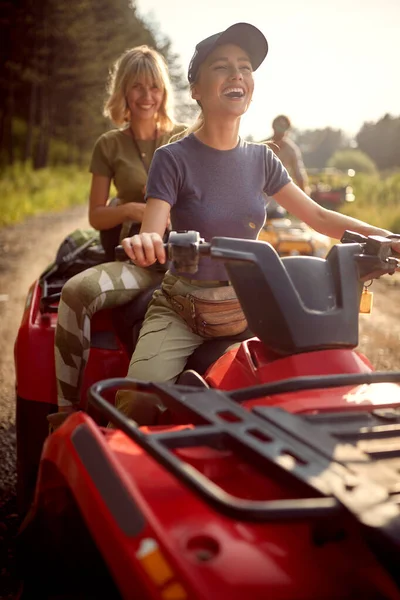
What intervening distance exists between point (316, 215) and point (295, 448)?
1463mm

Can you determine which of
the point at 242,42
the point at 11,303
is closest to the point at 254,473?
the point at 242,42

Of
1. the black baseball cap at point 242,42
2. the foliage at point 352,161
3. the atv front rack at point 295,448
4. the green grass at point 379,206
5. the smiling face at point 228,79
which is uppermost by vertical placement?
the foliage at point 352,161

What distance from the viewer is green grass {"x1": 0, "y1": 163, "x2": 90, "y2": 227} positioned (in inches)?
684

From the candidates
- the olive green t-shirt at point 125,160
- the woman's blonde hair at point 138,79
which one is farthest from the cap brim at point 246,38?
the woman's blonde hair at point 138,79

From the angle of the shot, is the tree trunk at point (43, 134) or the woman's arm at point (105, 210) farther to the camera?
the tree trunk at point (43, 134)

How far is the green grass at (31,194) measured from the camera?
57.0 ft

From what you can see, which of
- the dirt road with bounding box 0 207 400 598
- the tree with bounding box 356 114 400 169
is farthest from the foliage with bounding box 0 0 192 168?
the tree with bounding box 356 114 400 169

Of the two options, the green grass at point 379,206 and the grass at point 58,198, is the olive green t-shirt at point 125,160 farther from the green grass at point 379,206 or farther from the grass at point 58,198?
the grass at point 58,198

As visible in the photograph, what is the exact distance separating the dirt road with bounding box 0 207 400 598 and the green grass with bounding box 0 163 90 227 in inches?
76.5

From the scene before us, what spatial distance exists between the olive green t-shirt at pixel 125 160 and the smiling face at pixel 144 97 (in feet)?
0.56

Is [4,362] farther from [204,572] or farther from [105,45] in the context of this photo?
[105,45]

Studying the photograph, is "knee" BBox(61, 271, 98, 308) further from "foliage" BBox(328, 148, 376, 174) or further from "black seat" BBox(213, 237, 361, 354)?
"foliage" BBox(328, 148, 376, 174)

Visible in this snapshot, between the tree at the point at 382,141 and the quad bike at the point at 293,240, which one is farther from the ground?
the tree at the point at 382,141

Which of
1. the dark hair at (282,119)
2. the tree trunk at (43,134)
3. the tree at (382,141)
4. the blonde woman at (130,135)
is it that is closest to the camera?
the blonde woman at (130,135)
